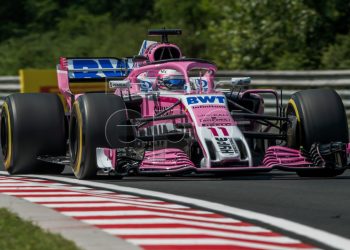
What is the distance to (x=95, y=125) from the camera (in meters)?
12.6

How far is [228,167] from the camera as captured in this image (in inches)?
483

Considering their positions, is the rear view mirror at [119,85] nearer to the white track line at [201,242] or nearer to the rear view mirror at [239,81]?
the rear view mirror at [239,81]

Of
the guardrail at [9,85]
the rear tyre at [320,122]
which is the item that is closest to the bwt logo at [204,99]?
the rear tyre at [320,122]

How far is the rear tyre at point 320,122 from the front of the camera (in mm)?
13102

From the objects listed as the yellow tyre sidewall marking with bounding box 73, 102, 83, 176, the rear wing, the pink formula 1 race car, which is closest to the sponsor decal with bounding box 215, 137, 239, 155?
the pink formula 1 race car

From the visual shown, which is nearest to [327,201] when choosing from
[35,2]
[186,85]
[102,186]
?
[102,186]

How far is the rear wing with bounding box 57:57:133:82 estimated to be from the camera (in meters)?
15.9

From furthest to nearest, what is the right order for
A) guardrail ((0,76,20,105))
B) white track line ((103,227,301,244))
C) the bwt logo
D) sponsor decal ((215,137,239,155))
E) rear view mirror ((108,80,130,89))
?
guardrail ((0,76,20,105)) → rear view mirror ((108,80,130,89)) → the bwt logo → sponsor decal ((215,137,239,155)) → white track line ((103,227,301,244))

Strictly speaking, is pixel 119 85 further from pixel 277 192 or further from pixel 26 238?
pixel 26 238

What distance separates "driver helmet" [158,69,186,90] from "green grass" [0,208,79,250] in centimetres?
532

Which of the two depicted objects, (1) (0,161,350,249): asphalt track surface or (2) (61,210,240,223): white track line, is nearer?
(2) (61,210,240,223): white track line

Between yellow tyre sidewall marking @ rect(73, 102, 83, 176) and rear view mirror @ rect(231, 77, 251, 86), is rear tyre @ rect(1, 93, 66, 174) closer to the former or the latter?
yellow tyre sidewall marking @ rect(73, 102, 83, 176)

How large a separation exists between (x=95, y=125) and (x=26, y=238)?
184 inches

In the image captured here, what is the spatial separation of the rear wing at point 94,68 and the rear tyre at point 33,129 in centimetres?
168
